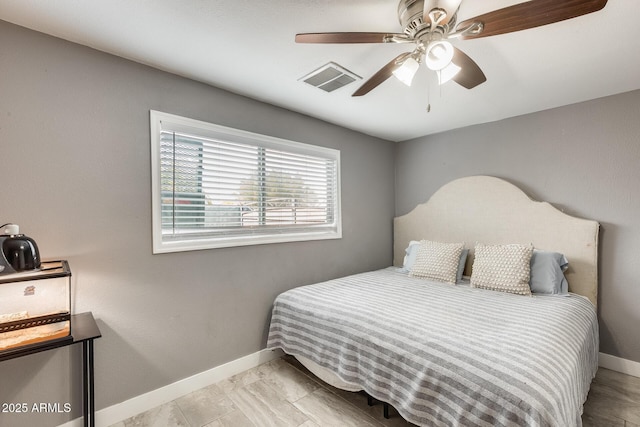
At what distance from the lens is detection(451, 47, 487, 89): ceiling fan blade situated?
1482 mm

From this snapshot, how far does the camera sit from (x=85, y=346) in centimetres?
157

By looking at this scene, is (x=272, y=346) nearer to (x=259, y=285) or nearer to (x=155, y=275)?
(x=259, y=285)

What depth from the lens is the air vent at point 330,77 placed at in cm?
203

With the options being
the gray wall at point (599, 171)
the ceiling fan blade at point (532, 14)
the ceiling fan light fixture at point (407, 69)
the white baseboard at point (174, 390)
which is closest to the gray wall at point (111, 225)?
the white baseboard at point (174, 390)

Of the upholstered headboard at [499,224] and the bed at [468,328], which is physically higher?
the upholstered headboard at [499,224]

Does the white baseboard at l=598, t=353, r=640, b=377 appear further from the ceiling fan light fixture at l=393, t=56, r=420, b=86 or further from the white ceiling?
the ceiling fan light fixture at l=393, t=56, r=420, b=86

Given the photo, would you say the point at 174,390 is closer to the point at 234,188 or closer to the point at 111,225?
the point at 111,225

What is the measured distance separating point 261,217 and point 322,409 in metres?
1.54

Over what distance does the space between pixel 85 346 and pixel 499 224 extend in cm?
346

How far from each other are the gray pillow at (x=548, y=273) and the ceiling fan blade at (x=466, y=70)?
5.57 ft

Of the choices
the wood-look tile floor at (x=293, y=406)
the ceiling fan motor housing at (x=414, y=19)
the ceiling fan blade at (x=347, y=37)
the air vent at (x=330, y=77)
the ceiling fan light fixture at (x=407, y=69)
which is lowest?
the wood-look tile floor at (x=293, y=406)

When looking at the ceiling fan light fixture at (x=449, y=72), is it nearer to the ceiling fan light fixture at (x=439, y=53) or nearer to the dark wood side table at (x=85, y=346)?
the ceiling fan light fixture at (x=439, y=53)

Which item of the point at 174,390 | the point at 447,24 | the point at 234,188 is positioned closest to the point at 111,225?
the point at 234,188

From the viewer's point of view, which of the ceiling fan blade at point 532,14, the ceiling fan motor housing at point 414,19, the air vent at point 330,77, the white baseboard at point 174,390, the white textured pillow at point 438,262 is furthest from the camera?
the white textured pillow at point 438,262
